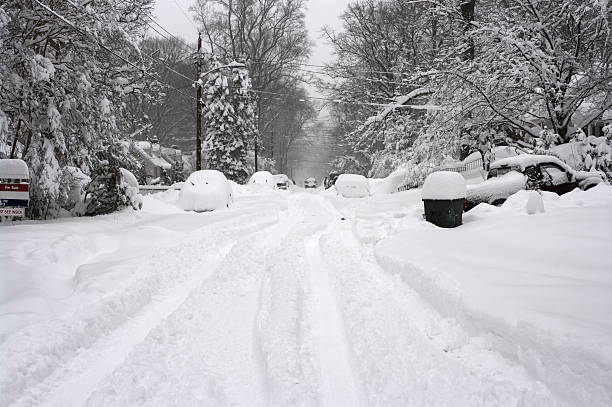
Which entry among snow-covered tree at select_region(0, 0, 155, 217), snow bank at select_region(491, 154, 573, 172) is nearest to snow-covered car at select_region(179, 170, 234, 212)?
snow-covered tree at select_region(0, 0, 155, 217)

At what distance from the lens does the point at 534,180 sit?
394 inches

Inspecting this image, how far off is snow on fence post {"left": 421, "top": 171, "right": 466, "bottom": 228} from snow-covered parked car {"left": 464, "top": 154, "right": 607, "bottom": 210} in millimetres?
2104

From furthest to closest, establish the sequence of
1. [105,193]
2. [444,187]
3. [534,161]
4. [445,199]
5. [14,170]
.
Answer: [534,161]
[105,193]
[444,187]
[445,199]
[14,170]

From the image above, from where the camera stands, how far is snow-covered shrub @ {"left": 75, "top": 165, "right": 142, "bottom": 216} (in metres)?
10.1

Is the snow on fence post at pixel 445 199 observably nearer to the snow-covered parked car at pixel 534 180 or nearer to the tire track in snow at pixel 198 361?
the snow-covered parked car at pixel 534 180

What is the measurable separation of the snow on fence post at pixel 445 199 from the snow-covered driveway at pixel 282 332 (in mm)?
1572

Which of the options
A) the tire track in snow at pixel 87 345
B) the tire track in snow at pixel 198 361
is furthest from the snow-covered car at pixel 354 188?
the tire track in snow at pixel 198 361

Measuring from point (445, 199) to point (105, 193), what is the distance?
9.10m

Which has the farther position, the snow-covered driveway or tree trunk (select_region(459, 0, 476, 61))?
tree trunk (select_region(459, 0, 476, 61))

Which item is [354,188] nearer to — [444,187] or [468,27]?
[468,27]

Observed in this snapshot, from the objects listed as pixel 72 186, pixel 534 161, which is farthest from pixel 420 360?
pixel 72 186

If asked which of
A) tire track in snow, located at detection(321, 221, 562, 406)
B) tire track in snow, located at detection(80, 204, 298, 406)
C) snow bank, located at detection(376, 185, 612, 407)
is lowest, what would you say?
tire track in snow, located at detection(80, 204, 298, 406)

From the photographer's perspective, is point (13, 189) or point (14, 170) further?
point (14, 170)

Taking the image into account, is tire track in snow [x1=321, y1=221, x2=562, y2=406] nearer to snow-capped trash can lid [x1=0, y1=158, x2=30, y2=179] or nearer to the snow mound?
snow-capped trash can lid [x1=0, y1=158, x2=30, y2=179]
